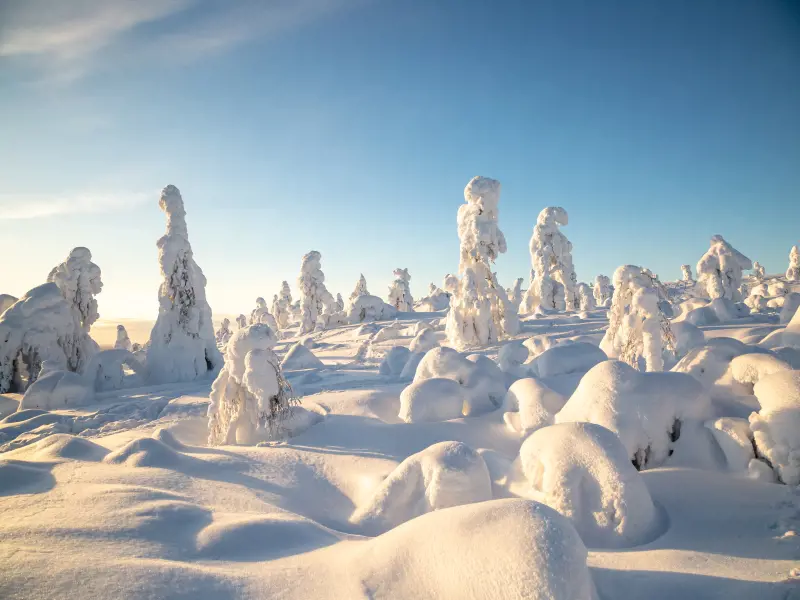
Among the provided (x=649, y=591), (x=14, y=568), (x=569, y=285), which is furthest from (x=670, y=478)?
(x=569, y=285)

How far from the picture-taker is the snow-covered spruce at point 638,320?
9.76 meters

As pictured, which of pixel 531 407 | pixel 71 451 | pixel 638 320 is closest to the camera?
pixel 71 451

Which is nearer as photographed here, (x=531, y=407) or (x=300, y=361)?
(x=531, y=407)

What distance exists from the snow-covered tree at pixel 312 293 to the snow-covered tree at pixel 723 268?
30378 mm

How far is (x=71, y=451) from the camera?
6.07m

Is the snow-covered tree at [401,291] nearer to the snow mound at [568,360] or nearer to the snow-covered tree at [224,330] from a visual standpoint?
the snow-covered tree at [224,330]

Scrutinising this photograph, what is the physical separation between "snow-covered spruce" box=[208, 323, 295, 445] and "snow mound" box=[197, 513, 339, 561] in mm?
3738

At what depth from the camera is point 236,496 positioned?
5.07 metres

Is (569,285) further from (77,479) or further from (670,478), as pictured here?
(77,479)

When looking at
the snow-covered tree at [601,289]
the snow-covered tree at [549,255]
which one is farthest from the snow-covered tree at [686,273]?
the snow-covered tree at [549,255]

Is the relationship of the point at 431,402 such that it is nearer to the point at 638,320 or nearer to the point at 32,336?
the point at 638,320

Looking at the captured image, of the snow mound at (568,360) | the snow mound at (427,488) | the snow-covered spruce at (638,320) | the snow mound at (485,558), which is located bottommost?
the snow mound at (427,488)

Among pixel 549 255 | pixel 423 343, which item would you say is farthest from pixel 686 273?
pixel 423 343

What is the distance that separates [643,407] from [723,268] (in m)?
24.7
